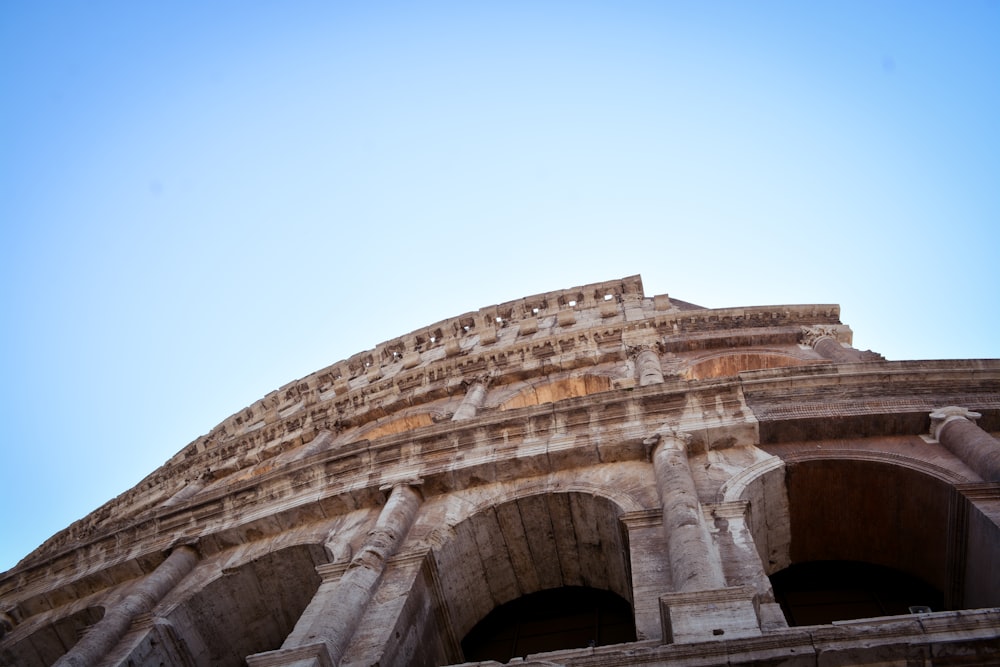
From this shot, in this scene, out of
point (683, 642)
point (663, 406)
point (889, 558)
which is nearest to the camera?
point (683, 642)

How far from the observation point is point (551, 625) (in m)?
10.4

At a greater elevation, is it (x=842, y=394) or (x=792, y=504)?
(x=842, y=394)

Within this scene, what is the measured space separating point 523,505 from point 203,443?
2051 centimetres

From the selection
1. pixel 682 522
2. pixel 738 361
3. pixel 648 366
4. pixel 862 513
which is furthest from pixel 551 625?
pixel 738 361

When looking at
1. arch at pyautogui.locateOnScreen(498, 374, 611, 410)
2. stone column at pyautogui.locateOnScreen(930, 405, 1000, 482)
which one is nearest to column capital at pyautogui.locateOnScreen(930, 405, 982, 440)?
stone column at pyautogui.locateOnScreen(930, 405, 1000, 482)

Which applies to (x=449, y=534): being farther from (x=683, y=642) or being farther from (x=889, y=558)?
(x=889, y=558)

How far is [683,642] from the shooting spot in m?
6.27

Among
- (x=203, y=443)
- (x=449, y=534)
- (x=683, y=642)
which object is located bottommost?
(x=683, y=642)

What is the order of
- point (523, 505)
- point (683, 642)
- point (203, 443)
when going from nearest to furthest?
point (683, 642)
point (523, 505)
point (203, 443)

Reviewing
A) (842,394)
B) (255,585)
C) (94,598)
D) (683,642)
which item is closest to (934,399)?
(842,394)

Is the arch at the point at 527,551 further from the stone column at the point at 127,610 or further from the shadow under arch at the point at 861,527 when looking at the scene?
the stone column at the point at 127,610

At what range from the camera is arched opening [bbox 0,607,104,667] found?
44.4 ft

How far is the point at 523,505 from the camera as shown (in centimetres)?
1081

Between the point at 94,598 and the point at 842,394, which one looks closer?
the point at 842,394
